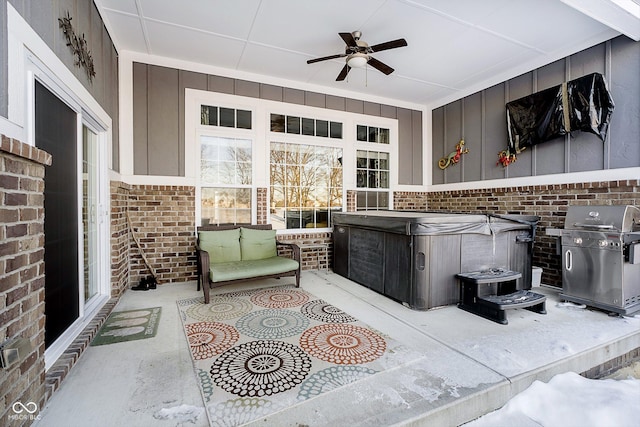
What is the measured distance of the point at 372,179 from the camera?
6008 millimetres

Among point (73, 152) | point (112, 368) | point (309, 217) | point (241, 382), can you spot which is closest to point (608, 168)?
point (309, 217)

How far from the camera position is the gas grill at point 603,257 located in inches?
120

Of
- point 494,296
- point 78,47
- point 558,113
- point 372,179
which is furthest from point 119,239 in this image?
point 558,113

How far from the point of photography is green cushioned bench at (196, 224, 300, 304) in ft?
11.8

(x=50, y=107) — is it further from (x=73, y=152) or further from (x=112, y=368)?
(x=112, y=368)

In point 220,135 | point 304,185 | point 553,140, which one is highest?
point 220,135

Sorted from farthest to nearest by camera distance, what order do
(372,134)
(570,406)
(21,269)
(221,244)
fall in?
(372,134)
(221,244)
(570,406)
(21,269)

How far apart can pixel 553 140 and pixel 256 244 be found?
4.69 meters

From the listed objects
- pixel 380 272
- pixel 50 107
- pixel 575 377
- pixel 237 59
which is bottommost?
pixel 575 377

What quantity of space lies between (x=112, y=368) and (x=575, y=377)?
3.45 metres

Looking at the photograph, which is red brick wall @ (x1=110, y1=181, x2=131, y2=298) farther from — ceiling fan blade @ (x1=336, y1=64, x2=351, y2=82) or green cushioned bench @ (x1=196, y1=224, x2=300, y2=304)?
ceiling fan blade @ (x1=336, y1=64, x2=351, y2=82)

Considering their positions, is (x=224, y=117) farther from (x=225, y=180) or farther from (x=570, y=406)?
(x=570, y=406)

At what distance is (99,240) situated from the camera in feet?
11.0

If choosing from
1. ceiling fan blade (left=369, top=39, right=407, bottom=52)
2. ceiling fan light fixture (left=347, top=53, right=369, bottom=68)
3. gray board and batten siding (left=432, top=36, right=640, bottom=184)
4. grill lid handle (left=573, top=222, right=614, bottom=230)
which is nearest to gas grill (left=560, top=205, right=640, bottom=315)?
grill lid handle (left=573, top=222, right=614, bottom=230)
